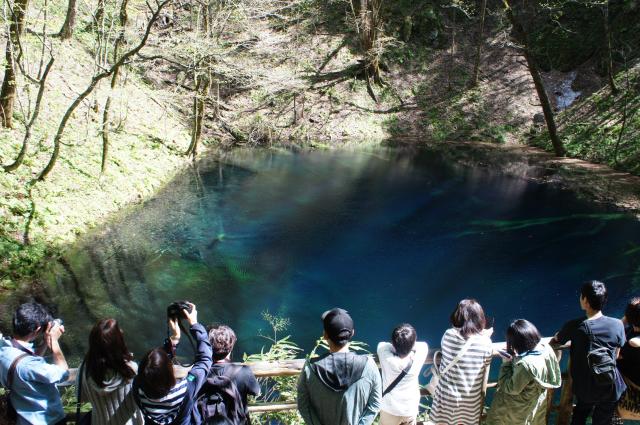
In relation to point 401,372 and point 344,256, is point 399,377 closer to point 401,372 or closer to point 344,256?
point 401,372

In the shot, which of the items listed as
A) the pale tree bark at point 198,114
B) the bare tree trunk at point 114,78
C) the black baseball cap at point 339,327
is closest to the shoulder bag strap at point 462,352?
the black baseball cap at point 339,327

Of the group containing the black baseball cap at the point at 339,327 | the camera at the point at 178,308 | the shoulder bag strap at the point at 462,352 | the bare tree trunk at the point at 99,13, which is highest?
the bare tree trunk at the point at 99,13

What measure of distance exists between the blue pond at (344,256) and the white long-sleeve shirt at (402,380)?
4004mm

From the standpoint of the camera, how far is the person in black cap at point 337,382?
9.02ft

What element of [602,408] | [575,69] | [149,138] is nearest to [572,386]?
[602,408]

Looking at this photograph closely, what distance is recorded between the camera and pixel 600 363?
10.2 ft

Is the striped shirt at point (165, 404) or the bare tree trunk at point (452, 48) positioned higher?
the bare tree trunk at point (452, 48)

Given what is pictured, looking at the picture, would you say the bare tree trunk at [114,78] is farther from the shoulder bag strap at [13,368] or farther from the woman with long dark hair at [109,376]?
the woman with long dark hair at [109,376]

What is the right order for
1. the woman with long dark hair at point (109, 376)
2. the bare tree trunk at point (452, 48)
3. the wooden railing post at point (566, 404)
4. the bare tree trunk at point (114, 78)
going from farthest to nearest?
the bare tree trunk at point (452, 48) < the bare tree trunk at point (114, 78) < the wooden railing post at point (566, 404) < the woman with long dark hair at point (109, 376)

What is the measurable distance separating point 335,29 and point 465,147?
1250 centimetres

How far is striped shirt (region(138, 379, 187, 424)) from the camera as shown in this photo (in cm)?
259

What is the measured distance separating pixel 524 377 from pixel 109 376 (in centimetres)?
250

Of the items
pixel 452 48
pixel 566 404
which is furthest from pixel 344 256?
pixel 452 48

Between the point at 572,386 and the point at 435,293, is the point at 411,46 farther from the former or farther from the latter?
the point at 572,386
